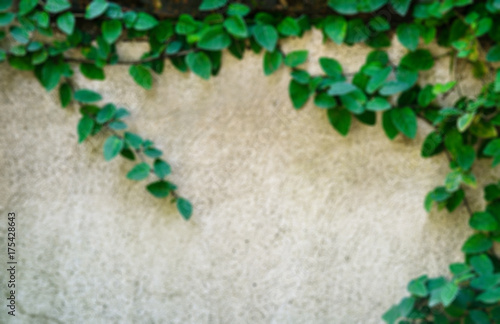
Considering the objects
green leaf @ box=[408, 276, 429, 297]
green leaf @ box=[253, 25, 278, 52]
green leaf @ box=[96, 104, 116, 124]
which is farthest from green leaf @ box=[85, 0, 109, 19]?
green leaf @ box=[408, 276, 429, 297]

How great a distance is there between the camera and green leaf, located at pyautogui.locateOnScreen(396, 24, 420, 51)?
1.55 metres

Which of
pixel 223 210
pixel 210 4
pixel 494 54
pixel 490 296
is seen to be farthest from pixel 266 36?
pixel 490 296

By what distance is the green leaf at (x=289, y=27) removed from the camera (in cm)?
156

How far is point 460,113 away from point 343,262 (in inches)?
24.3

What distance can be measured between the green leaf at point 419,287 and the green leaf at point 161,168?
889mm

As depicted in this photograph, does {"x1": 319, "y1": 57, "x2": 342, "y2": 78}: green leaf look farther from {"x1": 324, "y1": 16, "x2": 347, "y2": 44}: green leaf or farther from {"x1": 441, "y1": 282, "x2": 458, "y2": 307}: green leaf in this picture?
{"x1": 441, "y1": 282, "x2": 458, "y2": 307}: green leaf

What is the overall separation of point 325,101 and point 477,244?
70 cm

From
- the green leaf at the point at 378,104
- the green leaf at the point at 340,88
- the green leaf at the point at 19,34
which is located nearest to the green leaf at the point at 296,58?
the green leaf at the point at 340,88

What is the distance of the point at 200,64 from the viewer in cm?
158

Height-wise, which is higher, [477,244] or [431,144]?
[431,144]

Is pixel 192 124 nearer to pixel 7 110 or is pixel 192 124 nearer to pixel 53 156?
pixel 53 156

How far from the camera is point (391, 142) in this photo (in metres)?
1.67

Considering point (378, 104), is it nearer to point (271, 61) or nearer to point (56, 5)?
point (271, 61)

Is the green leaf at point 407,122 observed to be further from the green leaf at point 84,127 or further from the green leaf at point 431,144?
the green leaf at point 84,127
